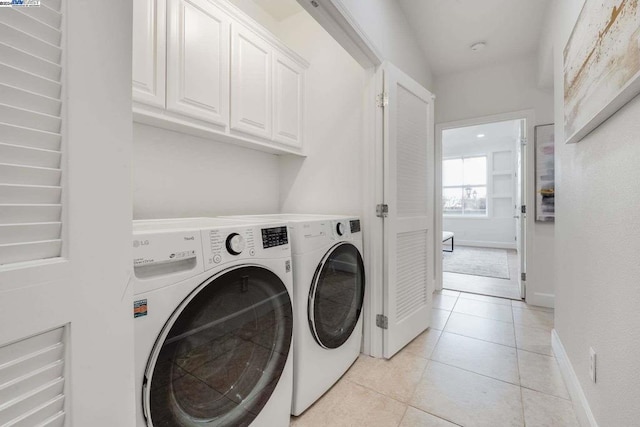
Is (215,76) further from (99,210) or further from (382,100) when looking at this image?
(99,210)

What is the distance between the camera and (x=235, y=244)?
102 centimetres

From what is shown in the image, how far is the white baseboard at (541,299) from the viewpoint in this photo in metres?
2.76

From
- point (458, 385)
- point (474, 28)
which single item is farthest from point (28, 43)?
point (474, 28)

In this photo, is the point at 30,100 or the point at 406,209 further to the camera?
the point at 406,209

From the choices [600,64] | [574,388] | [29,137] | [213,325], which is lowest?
[574,388]

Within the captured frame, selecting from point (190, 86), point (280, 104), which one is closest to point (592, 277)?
point (280, 104)

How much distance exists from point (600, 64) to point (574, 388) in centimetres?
153

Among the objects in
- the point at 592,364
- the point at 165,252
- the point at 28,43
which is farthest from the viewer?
the point at 592,364

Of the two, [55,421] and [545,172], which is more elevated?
[545,172]

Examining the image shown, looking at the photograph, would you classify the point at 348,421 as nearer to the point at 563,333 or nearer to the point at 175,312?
the point at 175,312

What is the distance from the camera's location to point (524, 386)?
1.59 m

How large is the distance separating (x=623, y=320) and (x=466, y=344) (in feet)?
4.29

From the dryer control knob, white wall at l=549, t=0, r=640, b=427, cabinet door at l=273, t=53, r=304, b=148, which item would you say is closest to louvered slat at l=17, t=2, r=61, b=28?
Answer: the dryer control knob

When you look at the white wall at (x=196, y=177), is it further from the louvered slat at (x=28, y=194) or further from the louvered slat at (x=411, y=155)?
the louvered slat at (x=28, y=194)
